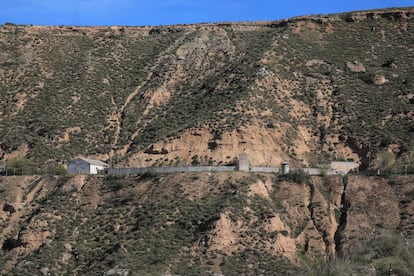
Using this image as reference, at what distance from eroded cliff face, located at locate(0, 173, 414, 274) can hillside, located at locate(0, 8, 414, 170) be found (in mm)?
4972

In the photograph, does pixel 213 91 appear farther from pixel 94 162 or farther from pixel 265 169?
pixel 265 169

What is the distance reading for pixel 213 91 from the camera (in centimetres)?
8306

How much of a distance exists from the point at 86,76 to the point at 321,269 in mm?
64385

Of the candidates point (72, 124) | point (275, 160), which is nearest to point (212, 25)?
point (72, 124)

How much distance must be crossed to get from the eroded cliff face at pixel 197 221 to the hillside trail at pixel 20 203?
0.11 m

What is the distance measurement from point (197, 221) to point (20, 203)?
1505cm

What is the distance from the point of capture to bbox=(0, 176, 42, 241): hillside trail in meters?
67.8

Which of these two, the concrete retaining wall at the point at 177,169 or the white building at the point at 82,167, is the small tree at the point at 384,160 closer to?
the concrete retaining wall at the point at 177,169

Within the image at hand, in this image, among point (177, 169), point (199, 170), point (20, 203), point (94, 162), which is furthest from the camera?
point (94, 162)

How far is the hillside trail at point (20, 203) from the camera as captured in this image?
222 feet

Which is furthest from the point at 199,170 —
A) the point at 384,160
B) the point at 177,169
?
the point at 384,160

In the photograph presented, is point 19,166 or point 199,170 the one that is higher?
point 19,166

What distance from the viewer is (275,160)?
7194 cm

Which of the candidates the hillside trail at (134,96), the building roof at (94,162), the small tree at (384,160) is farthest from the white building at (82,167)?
Answer: the small tree at (384,160)
